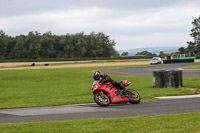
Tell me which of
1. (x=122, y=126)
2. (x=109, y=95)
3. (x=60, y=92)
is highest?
(x=109, y=95)

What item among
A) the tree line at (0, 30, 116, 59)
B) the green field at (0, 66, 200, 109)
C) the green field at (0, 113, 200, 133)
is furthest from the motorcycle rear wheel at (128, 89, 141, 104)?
the tree line at (0, 30, 116, 59)

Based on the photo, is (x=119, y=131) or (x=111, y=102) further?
(x=111, y=102)

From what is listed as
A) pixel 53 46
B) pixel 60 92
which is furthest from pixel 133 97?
pixel 53 46

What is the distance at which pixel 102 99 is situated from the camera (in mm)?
13305

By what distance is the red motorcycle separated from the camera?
13.3 meters

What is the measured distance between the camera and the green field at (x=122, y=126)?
7.70 meters

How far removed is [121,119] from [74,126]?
1.46 meters

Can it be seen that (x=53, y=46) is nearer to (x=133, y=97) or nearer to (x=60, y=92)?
(x=60, y=92)

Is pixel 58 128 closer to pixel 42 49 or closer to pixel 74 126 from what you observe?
pixel 74 126

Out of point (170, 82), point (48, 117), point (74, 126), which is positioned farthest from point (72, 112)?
point (170, 82)

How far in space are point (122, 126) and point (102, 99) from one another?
5069mm

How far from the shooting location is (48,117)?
10648mm

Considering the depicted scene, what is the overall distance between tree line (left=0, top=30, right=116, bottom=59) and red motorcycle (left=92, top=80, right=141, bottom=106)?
121 metres

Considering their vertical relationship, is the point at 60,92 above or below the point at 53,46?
below
